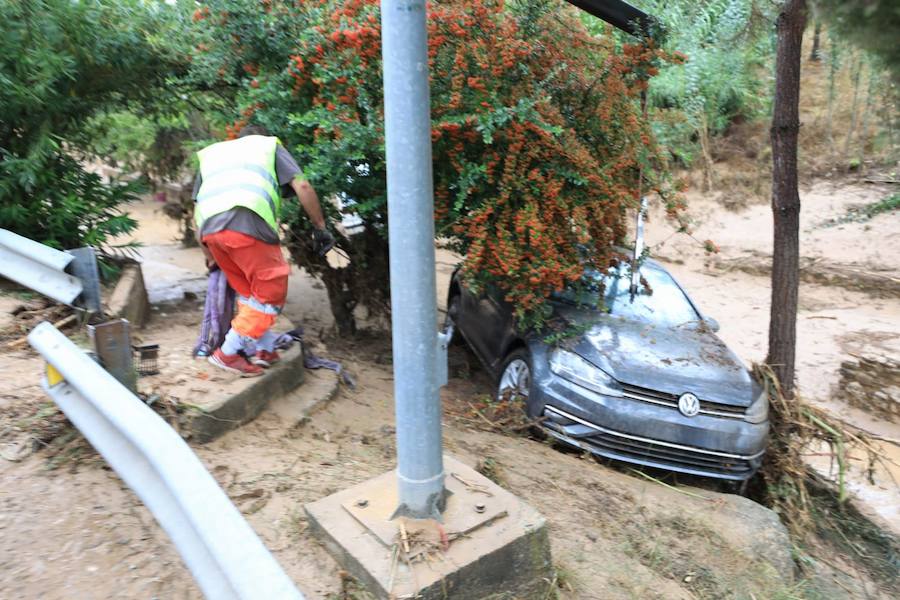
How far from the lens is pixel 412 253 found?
242cm

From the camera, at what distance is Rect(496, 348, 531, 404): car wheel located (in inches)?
212

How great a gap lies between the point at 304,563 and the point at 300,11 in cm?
451

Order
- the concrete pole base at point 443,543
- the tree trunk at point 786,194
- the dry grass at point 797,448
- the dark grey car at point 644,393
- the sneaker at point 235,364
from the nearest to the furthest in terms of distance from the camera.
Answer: the concrete pole base at point 443,543, the sneaker at point 235,364, the dark grey car at point 644,393, the dry grass at point 797,448, the tree trunk at point 786,194

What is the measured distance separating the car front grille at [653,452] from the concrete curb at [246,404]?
194 cm

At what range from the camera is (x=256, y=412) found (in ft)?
13.3

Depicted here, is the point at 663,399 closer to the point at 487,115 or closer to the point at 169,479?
the point at 487,115

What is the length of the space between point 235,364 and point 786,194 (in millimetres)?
4601

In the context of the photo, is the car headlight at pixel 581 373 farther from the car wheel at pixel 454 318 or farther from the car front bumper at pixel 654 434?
the car wheel at pixel 454 318

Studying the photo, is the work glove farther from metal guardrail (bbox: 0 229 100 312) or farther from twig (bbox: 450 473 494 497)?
twig (bbox: 450 473 494 497)

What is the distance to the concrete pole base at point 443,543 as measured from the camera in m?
2.43

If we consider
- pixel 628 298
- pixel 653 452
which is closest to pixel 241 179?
pixel 653 452

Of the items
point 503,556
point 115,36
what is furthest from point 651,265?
point 115,36

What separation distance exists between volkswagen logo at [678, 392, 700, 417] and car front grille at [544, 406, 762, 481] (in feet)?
0.79

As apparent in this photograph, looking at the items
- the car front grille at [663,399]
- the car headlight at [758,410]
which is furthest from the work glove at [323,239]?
the car headlight at [758,410]
